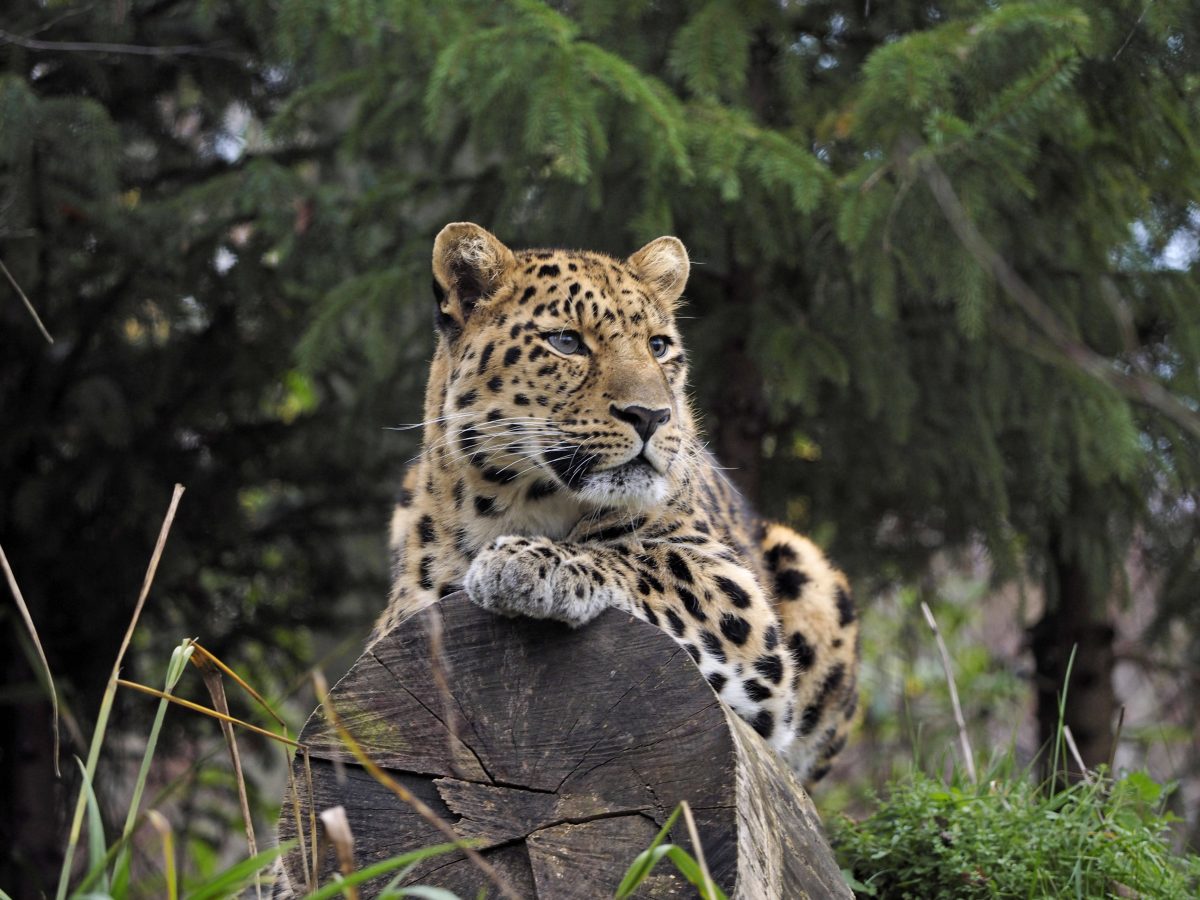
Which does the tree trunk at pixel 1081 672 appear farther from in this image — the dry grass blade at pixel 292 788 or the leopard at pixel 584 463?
the dry grass blade at pixel 292 788

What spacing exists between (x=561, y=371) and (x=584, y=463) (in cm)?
45

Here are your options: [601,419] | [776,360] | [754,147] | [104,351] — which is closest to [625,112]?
[754,147]

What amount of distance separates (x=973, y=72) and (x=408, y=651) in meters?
4.12

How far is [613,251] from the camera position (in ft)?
23.4

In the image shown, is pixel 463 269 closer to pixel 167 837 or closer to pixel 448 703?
pixel 448 703

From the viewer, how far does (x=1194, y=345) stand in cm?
691

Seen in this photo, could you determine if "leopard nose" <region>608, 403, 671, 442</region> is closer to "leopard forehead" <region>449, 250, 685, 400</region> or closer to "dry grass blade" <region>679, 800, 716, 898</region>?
"leopard forehead" <region>449, 250, 685, 400</region>

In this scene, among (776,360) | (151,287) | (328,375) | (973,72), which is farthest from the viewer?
(328,375)

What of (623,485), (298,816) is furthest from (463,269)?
(298,816)

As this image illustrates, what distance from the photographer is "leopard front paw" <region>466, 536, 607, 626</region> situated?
3523 mm

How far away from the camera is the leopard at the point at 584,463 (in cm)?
438

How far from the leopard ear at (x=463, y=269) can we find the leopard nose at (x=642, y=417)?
0.91 m

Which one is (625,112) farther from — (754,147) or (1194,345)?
(1194,345)

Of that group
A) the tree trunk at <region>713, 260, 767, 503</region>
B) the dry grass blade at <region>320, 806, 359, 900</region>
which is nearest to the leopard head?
the dry grass blade at <region>320, 806, 359, 900</region>
